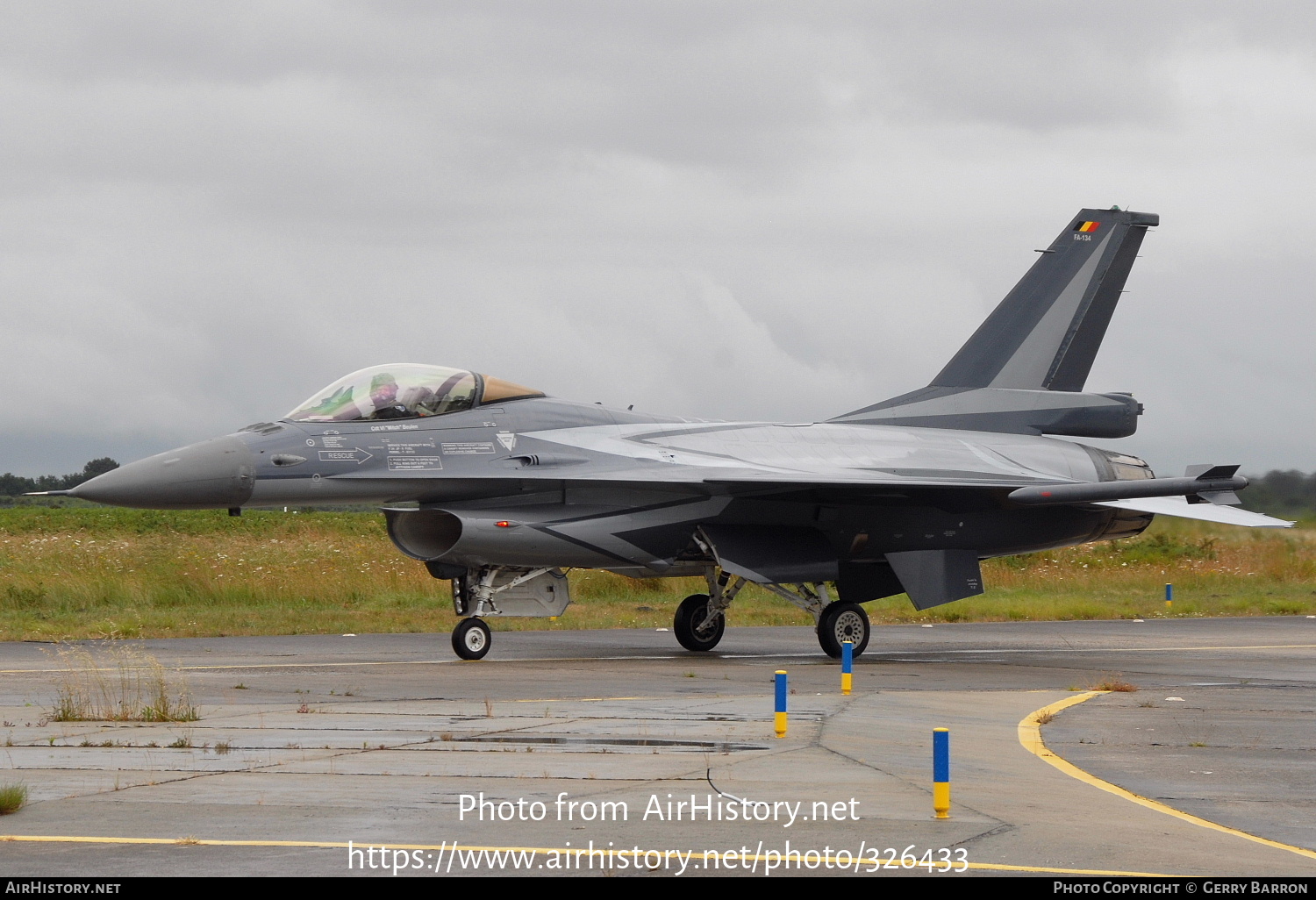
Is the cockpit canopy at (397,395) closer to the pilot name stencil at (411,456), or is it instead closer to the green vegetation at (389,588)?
the pilot name stencil at (411,456)

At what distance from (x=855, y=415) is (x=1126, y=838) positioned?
14.1 m

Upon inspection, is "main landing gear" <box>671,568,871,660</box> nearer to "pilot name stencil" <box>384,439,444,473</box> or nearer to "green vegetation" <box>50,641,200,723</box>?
"pilot name stencil" <box>384,439,444,473</box>

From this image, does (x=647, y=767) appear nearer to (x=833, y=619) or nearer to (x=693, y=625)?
(x=833, y=619)

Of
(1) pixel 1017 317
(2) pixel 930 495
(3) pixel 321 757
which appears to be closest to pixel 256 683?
(3) pixel 321 757

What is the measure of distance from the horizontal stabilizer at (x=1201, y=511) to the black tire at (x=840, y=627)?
3405 millimetres

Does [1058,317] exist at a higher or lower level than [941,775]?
higher

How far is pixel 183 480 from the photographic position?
1563 cm

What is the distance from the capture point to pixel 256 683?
14602 mm

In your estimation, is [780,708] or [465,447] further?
[465,447]

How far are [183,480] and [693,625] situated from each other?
712cm

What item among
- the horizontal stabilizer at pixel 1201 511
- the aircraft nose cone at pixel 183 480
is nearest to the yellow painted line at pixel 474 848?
the aircraft nose cone at pixel 183 480

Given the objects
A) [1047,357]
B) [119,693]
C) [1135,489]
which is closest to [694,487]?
[1135,489]

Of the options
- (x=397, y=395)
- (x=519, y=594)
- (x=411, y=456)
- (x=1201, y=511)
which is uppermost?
(x=397, y=395)

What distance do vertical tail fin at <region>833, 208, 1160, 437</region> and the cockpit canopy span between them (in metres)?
6.07
